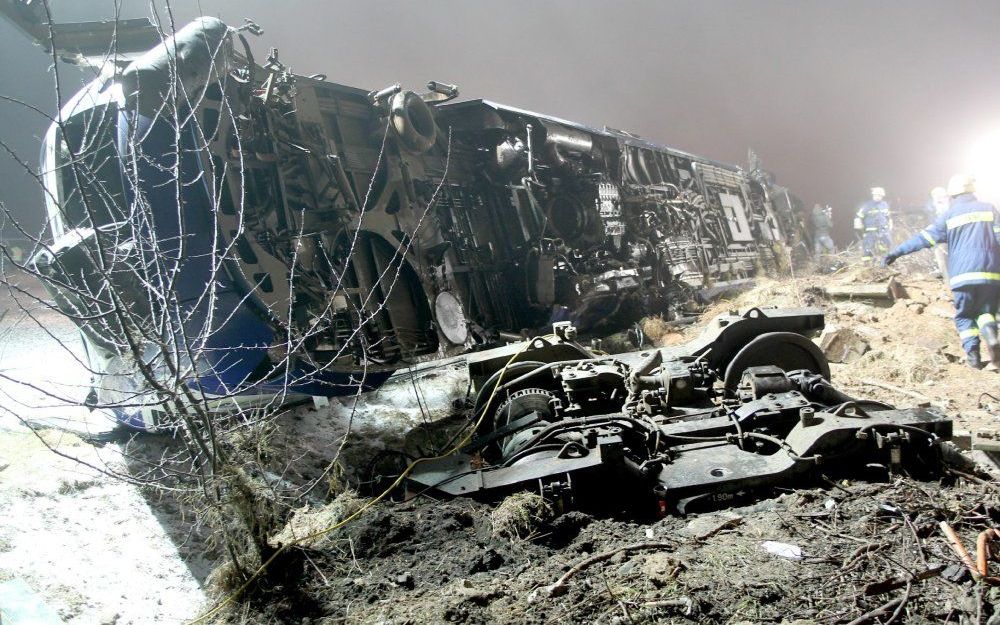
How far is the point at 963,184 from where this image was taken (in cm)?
650

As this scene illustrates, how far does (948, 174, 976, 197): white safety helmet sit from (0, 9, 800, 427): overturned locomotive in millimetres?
4505

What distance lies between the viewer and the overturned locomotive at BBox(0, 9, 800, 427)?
3.24 meters

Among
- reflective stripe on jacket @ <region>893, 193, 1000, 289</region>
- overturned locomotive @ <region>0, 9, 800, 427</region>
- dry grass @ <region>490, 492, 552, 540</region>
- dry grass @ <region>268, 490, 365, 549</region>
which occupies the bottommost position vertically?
dry grass @ <region>490, 492, 552, 540</region>

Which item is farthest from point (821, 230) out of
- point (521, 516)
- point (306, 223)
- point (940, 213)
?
point (521, 516)

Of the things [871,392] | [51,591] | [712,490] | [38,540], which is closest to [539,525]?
[712,490]

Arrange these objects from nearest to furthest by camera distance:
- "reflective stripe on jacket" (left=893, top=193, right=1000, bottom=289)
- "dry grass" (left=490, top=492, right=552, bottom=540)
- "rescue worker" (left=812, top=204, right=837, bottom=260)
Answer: "dry grass" (left=490, top=492, right=552, bottom=540), "reflective stripe on jacket" (left=893, top=193, right=1000, bottom=289), "rescue worker" (left=812, top=204, right=837, bottom=260)

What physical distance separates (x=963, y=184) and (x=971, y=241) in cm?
73

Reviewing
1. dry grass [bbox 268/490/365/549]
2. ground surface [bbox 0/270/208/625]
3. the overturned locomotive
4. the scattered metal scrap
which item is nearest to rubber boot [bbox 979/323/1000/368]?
the scattered metal scrap

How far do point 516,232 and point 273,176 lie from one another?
4.00 meters

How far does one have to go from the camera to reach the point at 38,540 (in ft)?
11.2

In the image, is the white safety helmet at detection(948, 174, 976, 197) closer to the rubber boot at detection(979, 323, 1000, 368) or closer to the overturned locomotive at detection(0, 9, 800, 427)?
the rubber boot at detection(979, 323, 1000, 368)

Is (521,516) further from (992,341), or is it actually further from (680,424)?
(992,341)

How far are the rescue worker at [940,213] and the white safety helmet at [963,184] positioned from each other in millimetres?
279

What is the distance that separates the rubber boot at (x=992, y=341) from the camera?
5988 millimetres
